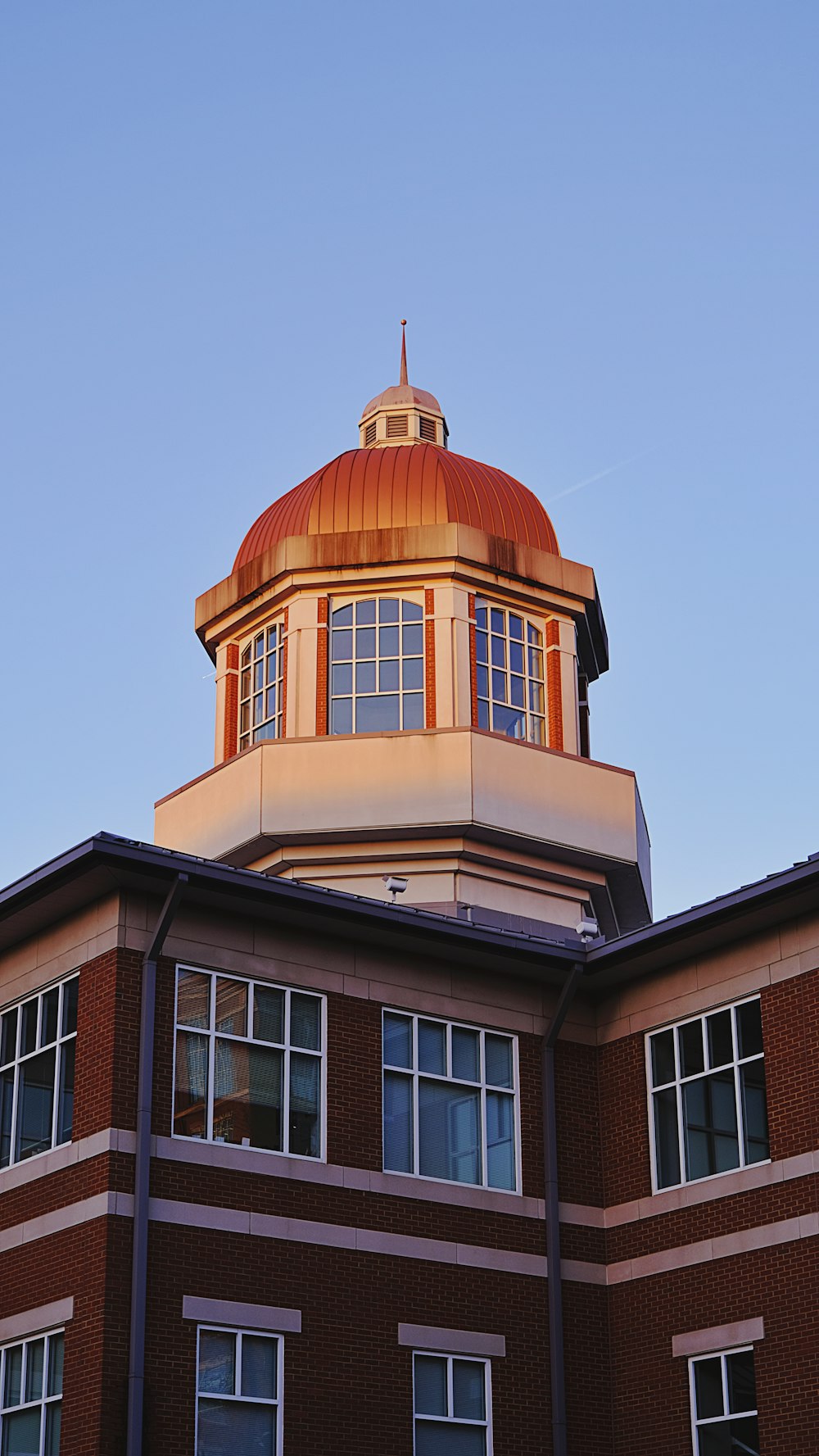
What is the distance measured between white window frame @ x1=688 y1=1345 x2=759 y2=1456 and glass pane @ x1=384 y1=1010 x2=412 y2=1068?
4.45 metres

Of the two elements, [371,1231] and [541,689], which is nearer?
[371,1231]

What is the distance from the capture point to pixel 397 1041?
2403 cm

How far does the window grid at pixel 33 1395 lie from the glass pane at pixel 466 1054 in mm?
5614

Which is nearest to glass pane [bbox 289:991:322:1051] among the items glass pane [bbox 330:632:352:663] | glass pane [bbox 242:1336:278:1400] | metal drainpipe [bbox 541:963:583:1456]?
metal drainpipe [bbox 541:963:583:1456]

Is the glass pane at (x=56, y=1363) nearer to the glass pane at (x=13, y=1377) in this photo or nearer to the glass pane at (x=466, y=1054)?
the glass pane at (x=13, y=1377)

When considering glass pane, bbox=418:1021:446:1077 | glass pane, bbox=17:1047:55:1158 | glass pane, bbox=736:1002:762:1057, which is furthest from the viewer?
glass pane, bbox=418:1021:446:1077

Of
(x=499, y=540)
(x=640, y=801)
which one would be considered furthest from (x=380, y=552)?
(x=640, y=801)

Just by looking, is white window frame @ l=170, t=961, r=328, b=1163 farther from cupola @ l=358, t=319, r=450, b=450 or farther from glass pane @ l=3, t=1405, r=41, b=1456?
cupola @ l=358, t=319, r=450, b=450

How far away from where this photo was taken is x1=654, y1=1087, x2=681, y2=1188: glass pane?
24.0 metres

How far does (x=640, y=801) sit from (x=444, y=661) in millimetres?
3972

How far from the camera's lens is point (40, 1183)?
871 inches

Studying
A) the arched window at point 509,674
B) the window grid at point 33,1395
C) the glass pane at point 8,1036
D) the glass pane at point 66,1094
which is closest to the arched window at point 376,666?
the arched window at point 509,674

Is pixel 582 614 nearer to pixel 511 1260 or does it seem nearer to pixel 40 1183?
pixel 511 1260

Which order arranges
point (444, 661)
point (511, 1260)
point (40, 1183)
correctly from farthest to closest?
point (444, 661) → point (511, 1260) → point (40, 1183)
